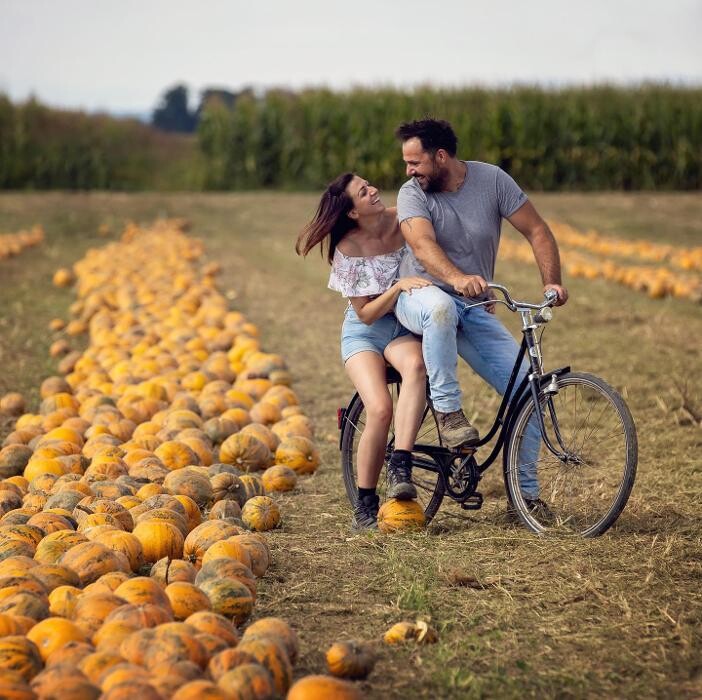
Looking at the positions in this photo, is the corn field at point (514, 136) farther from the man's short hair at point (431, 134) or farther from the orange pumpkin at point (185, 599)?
the orange pumpkin at point (185, 599)

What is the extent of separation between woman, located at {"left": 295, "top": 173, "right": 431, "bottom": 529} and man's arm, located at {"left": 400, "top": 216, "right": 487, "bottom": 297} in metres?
0.10

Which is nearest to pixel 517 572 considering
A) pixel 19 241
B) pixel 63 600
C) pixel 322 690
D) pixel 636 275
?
pixel 322 690

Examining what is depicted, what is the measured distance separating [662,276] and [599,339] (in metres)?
2.84

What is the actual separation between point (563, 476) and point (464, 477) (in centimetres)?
A: 56

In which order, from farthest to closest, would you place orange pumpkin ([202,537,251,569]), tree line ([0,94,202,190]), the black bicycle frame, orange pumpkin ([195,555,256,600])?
tree line ([0,94,202,190]), the black bicycle frame, orange pumpkin ([202,537,251,569]), orange pumpkin ([195,555,256,600])

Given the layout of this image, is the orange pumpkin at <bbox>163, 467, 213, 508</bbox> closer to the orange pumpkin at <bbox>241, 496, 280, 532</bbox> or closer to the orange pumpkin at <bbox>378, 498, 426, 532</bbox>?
the orange pumpkin at <bbox>241, 496, 280, 532</bbox>

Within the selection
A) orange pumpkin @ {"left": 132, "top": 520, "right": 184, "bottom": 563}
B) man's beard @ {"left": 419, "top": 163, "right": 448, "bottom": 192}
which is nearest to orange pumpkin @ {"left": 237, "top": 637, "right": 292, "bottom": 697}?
orange pumpkin @ {"left": 132, "top": 520, "right": 184, "bottom": 563}

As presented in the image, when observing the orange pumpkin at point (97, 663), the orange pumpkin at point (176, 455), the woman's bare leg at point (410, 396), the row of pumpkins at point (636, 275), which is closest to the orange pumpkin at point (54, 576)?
the orange pumpkin at point (97, 663)

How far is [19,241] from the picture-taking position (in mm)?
16109

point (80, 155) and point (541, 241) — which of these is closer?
point (541, 241)

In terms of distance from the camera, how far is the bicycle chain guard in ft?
14.6

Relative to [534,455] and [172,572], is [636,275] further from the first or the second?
[172,572]

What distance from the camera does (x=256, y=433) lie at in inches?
222

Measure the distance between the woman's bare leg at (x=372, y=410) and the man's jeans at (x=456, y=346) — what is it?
0.83 ft
